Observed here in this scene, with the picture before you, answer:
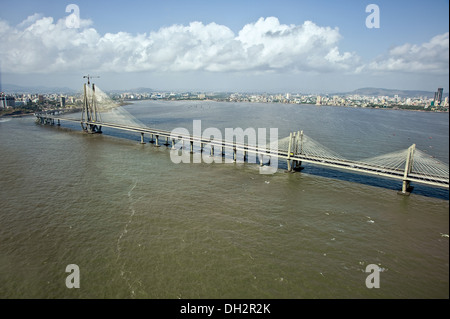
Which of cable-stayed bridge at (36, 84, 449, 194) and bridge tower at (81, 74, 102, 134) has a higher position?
bridge tower at (81, 74, 102, 134)

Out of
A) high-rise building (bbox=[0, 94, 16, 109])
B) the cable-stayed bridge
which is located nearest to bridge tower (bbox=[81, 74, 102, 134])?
the cable-stayed bridge

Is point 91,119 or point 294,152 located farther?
point 91,119

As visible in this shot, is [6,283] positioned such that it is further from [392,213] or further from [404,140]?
[404,140]

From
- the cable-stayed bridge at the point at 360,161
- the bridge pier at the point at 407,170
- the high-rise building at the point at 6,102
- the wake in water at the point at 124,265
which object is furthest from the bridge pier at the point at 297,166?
the high-rise building at the point at 6,102

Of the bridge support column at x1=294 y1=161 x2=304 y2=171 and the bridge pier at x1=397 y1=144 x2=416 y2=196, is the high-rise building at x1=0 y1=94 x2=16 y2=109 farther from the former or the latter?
the bridge pier at x1=397 y1=144 x2=416 y2=196

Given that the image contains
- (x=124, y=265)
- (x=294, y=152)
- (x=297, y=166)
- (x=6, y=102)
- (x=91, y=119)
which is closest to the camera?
(x=124, y=265)

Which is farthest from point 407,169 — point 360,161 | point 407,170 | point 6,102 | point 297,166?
point 6,102

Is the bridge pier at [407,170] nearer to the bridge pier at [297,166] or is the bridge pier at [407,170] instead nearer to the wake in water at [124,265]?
the bridge pier at [297,166]

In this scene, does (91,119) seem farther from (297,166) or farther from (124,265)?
(124,265)

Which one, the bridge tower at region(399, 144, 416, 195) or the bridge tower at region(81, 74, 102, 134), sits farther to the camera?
the bridge tower at region(81, 74, 102, 134)

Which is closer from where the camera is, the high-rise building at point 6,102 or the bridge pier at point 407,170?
the bridge pier at point 407,170
